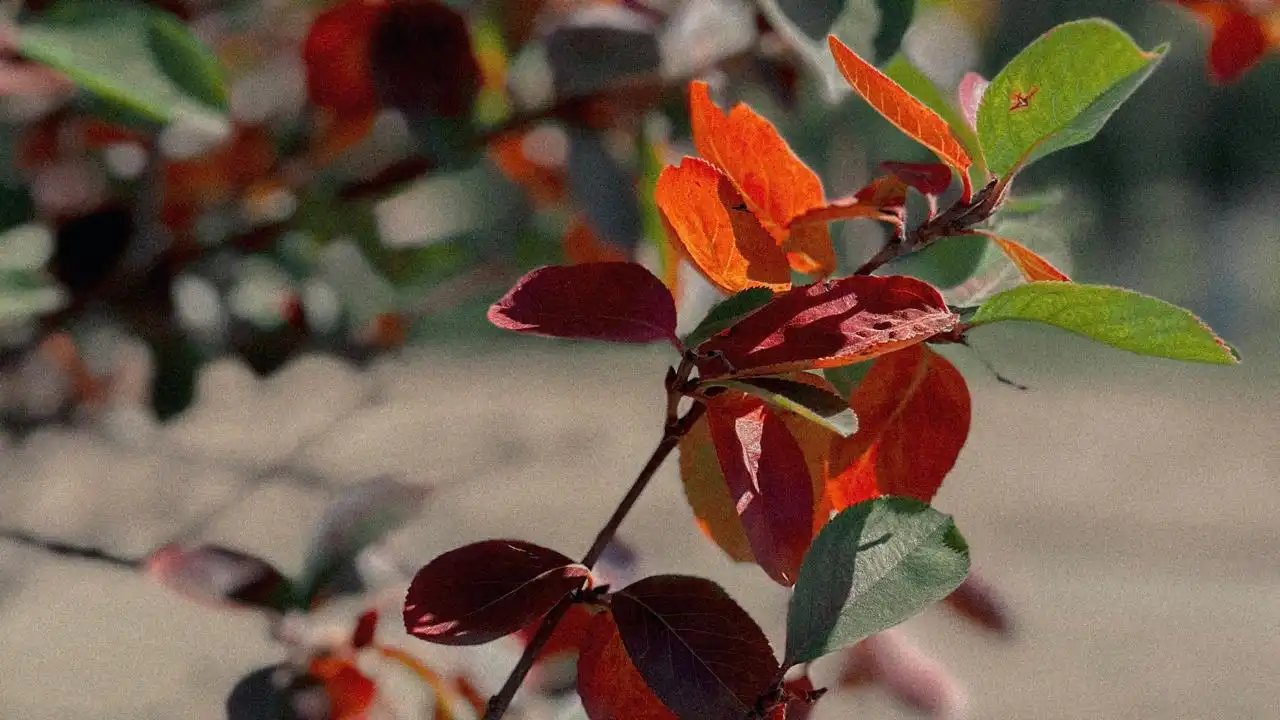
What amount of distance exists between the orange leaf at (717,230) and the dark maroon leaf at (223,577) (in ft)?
0.85

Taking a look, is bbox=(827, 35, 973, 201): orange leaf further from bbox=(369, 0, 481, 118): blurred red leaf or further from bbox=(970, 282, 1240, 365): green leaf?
bbox=(369, 0, 481, 118): blurred red leaf

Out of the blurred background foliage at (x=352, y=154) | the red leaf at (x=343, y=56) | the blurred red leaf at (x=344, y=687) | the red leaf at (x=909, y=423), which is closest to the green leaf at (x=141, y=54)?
the blurred background foliage at (x=352, y=154)

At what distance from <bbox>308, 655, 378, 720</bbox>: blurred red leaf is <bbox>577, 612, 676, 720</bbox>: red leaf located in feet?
0.47

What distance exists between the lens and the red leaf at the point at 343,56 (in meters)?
0.59

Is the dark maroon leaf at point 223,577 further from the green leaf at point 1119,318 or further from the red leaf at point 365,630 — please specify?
the green leaf at point 1119,318

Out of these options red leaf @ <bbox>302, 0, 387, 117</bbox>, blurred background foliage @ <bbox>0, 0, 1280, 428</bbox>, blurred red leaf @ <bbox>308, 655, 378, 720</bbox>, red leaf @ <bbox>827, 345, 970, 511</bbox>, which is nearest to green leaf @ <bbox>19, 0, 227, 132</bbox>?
blurred background foliage @ <bbox>0, 0, 1280, 428</bbox>

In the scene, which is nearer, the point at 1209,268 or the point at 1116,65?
the point at 1116,65

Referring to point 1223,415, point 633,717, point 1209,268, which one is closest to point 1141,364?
point 1223,415

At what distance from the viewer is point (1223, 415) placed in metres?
2.31

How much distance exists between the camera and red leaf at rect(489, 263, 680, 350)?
260 mm

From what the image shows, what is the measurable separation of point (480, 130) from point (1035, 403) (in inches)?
73.9

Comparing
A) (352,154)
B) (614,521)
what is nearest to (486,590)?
(614,521)

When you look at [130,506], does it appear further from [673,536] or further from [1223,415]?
[1223,415]

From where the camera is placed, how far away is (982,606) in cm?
50
